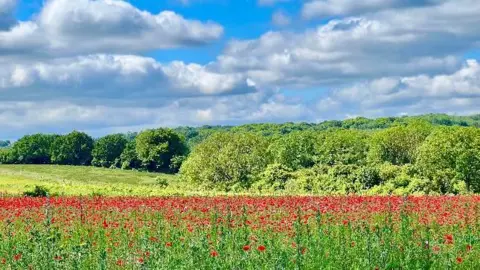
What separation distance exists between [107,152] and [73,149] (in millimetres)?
7142

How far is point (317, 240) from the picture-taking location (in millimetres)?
13016

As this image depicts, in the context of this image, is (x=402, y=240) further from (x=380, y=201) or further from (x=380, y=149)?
(x=380, y=149)

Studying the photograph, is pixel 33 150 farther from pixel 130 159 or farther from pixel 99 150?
pixel 130 159

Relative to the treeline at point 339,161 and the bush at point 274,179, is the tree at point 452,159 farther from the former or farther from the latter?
the bush at point 274,179

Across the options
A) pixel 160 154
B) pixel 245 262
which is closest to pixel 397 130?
pixel 160 154

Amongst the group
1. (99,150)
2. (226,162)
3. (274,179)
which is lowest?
(274,179)

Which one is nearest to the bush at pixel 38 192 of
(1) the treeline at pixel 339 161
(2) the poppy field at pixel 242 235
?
(2) the poppy field at pixel 242 235

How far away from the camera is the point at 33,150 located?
12619cm

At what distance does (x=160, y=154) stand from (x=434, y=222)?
100 metres

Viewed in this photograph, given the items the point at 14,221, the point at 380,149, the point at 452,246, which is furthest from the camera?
the point at 380,149

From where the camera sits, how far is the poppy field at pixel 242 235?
10508 mm

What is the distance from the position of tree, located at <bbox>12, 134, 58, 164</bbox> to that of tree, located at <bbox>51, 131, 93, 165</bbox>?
2414 mm

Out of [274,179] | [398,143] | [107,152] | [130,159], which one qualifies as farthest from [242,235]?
[107,152]

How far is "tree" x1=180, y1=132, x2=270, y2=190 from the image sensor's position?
5788 cm
